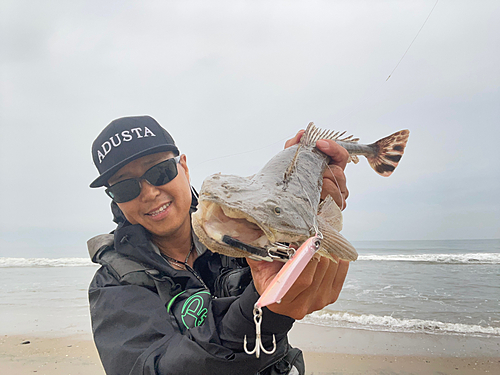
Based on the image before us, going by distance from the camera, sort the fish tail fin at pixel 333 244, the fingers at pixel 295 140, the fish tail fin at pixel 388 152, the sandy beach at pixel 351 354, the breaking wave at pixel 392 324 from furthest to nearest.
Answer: the breaking wave at pixel 392 324 → the sandy beach at pixel 351 354 → the fish tail fin at pixel 388 152 → the fingers at pixel 295 140 → the fish tail fin at pixel 333 244

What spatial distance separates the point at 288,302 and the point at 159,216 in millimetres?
1307

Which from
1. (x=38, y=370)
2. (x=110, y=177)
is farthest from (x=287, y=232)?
(x=38, y=370)

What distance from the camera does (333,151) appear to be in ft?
7.70

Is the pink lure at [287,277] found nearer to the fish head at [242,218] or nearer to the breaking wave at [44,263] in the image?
the fish head at [242,218]

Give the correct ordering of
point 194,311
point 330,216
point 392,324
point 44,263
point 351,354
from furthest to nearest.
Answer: point 44,263 → point 392,324 → point 351,354 → point 194,311 → point 330,216

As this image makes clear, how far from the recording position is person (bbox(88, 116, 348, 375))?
5.42 feet

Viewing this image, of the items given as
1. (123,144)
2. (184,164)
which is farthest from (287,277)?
(184,164)

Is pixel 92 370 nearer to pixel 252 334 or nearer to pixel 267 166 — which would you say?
pixel 252 334

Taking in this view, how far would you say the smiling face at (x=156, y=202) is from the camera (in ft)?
7.55

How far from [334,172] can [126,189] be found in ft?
5.18

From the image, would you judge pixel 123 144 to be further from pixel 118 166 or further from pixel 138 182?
pixel 138 182

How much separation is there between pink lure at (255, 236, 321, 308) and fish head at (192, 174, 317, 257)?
0.13 m

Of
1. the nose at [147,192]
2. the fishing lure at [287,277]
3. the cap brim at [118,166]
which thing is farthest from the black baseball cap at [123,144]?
the fishing lure at [287,277]

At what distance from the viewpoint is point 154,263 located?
2.20 meters
